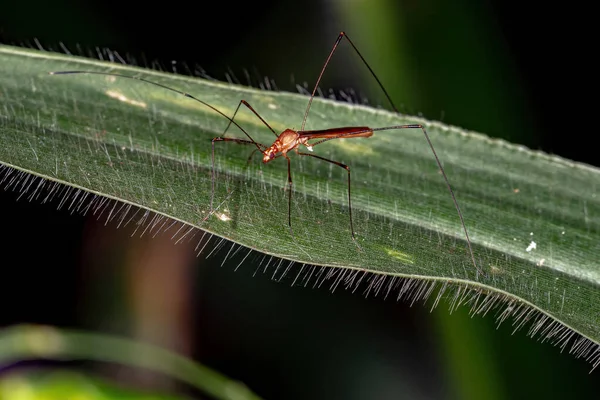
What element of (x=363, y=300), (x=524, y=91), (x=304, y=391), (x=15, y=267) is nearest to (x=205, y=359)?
(x=304, y=391)

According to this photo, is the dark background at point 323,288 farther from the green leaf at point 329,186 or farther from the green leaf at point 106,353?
the green leaf at point 329,186

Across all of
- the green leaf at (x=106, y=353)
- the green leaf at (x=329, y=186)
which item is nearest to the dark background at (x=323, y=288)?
the green leaf at (x=106, y=353)

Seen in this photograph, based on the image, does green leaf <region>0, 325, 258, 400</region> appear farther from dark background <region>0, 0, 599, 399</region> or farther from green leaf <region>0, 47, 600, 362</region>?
green leaf <region>0, 47, 600, 362</region>

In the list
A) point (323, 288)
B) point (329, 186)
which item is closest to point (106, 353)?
point (323, 288)

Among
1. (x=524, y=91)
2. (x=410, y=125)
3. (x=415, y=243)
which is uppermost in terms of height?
(x=524, y=91)

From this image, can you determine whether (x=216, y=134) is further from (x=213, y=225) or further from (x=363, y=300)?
(x=363, y=300)

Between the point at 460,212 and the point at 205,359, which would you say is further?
the point at 205,359

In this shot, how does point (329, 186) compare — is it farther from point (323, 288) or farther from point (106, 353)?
point (106, 353)
